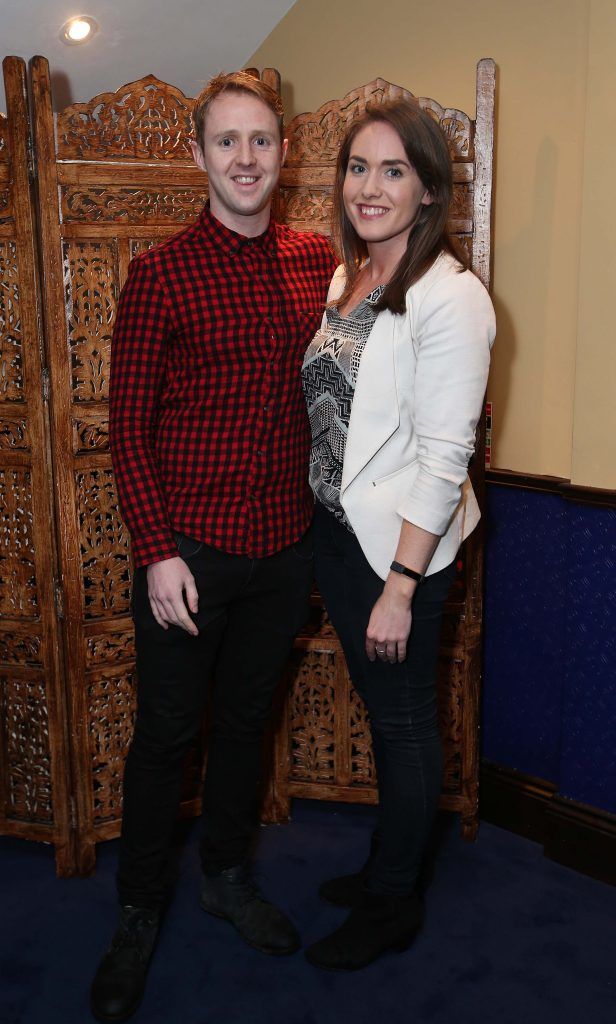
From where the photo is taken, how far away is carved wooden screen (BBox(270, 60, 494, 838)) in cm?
238

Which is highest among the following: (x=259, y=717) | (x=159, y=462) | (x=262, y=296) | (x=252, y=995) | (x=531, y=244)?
(x=531, y=244)

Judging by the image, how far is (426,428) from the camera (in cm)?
186

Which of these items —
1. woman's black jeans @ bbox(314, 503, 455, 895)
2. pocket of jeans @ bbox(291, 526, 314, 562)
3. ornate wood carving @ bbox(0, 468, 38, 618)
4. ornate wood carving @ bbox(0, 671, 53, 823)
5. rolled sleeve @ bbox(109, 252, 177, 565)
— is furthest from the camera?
ornate wood carving @ bbox(0, 671, 53, 823)

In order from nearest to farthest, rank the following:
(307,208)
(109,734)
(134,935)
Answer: (134,935), (307,208), (109,734)

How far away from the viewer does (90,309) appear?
2373mm

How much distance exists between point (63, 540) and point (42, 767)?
65cm

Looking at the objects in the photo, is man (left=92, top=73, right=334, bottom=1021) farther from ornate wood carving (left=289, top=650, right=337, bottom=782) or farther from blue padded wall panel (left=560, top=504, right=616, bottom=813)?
blue padded wall panel (left=560, top=504, right=616, bottom=813)

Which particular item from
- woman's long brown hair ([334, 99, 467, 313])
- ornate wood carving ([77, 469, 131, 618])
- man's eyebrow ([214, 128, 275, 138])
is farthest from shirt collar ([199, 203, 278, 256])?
ornate wood carving ([77, 469, 131, 618])

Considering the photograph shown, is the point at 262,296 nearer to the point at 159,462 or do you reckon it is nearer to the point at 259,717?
the point at 159,462

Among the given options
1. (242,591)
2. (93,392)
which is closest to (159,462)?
(242,591)

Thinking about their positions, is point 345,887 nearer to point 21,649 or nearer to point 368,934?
point 368,934

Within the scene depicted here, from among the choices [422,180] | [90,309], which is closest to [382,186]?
[422,180]

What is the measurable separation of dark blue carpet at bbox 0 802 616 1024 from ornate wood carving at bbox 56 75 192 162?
70.6 inches

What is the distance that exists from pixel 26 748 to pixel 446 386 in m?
1.57
